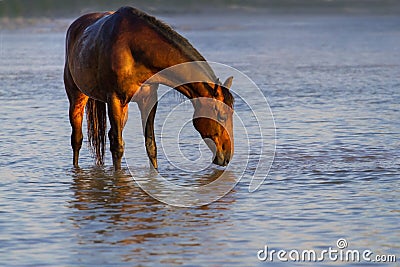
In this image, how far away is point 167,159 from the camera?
1008 cm

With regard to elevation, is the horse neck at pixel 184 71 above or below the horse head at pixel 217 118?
above

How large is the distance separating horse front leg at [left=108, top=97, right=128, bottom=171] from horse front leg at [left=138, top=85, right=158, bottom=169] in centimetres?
17

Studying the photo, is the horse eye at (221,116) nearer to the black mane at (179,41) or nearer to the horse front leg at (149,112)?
the black mane at (179,41)

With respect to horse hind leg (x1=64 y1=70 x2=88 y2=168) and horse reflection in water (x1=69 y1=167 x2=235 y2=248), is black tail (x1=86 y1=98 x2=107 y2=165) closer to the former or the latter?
horse hind leg (x1=64 y1=70 x2=88 y2=168)

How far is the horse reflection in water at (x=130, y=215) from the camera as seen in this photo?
6.74m

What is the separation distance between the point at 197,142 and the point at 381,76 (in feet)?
29.9

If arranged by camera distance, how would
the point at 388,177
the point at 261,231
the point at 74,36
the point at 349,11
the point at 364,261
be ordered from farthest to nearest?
the point at 349,11 → the point at 74,36 → the point at 388,177 → the point at 261,231 → the point at 364,261

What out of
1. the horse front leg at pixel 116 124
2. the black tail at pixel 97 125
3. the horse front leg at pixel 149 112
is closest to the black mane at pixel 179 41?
the horse front leg at pixel 149 112

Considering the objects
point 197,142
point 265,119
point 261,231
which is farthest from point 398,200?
point 265,119

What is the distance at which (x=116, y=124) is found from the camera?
884 cm

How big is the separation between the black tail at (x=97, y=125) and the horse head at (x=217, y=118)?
1.54 metres

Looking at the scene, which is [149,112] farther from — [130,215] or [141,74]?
[130,215]

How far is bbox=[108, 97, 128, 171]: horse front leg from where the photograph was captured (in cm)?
876

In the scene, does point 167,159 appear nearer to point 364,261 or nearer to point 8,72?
point 364,261
